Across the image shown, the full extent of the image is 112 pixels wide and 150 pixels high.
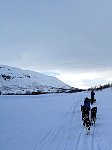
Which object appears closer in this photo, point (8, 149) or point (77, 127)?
point (8, 149)

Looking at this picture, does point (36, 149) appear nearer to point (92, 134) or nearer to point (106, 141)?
point (106, 141)

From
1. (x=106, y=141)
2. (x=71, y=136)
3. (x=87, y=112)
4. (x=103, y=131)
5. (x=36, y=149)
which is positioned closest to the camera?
(x=36, y=149)

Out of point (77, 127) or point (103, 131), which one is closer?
point (103, 131)

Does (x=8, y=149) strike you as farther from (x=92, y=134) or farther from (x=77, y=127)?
(x=77, y=127)

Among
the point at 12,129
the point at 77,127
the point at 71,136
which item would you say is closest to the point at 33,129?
the point at 12,129

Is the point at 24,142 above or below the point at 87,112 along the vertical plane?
below

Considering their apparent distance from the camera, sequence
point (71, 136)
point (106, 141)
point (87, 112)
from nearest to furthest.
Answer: point (106, 141), point (71, 136), point (87, 112)

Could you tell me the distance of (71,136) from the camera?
15188 millimetres

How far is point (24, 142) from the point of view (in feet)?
46.5

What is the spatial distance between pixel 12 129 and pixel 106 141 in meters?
6.63

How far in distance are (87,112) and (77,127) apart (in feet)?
Result: 3.15

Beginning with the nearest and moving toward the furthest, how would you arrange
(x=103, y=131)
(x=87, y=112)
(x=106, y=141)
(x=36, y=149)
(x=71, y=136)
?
1. (x=36, y=149)
2. (x=106, y=141)
3. (x=71, y=136)
4. (x=103, y=131)
5. (x=87, y=112)

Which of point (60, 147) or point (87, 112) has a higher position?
point (87, 112)

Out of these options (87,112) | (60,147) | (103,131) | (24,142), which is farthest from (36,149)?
(87,112)
